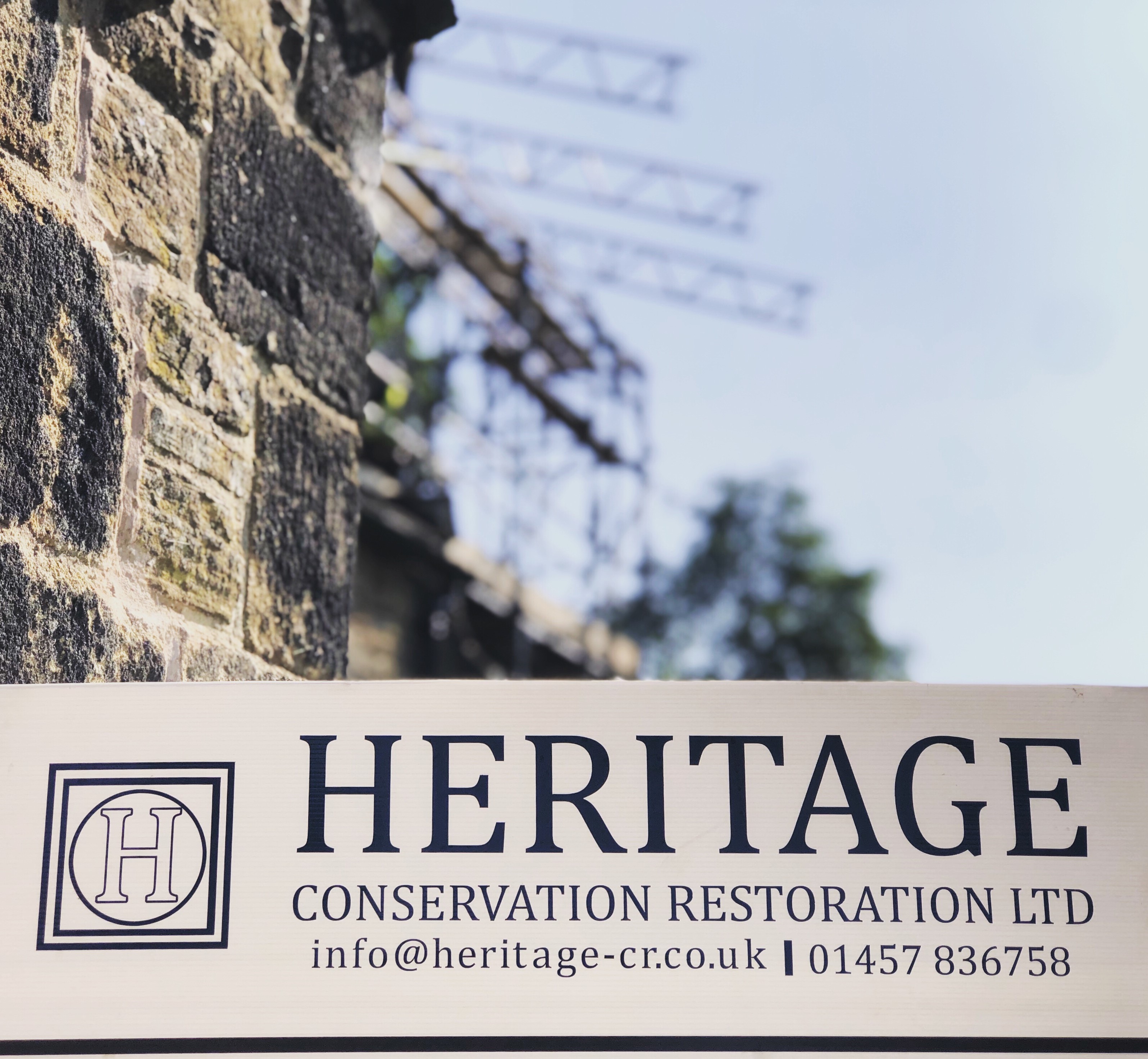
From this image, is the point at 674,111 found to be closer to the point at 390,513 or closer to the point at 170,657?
the point at 390,513

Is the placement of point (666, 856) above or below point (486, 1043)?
above

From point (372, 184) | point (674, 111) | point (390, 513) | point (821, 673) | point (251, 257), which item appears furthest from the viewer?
point (821, 673)

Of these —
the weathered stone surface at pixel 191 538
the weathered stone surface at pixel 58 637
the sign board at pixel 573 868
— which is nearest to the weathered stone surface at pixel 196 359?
the weathered stone surface at pixel 191 538

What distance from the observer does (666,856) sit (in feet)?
3.71

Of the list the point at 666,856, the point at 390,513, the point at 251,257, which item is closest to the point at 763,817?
the point at 666,856

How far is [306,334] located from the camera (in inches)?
77.2

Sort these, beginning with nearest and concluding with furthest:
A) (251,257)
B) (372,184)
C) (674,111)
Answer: (251,257) → (372,184) → (674,111)

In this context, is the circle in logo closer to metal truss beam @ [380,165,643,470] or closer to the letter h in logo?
the letter h in logo

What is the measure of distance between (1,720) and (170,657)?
1.46ft

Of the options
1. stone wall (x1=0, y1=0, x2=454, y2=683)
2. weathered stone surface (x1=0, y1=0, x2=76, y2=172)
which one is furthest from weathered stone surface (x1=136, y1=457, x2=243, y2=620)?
weathered stone surface (x1=0, y1=0, x2=76, y2=172)

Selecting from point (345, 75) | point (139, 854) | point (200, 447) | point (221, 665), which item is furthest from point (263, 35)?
point (139, 854)

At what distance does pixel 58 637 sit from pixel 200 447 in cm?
38

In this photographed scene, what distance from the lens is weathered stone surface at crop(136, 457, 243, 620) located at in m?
1.60

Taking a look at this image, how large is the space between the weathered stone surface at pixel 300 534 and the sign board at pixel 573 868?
671mm
